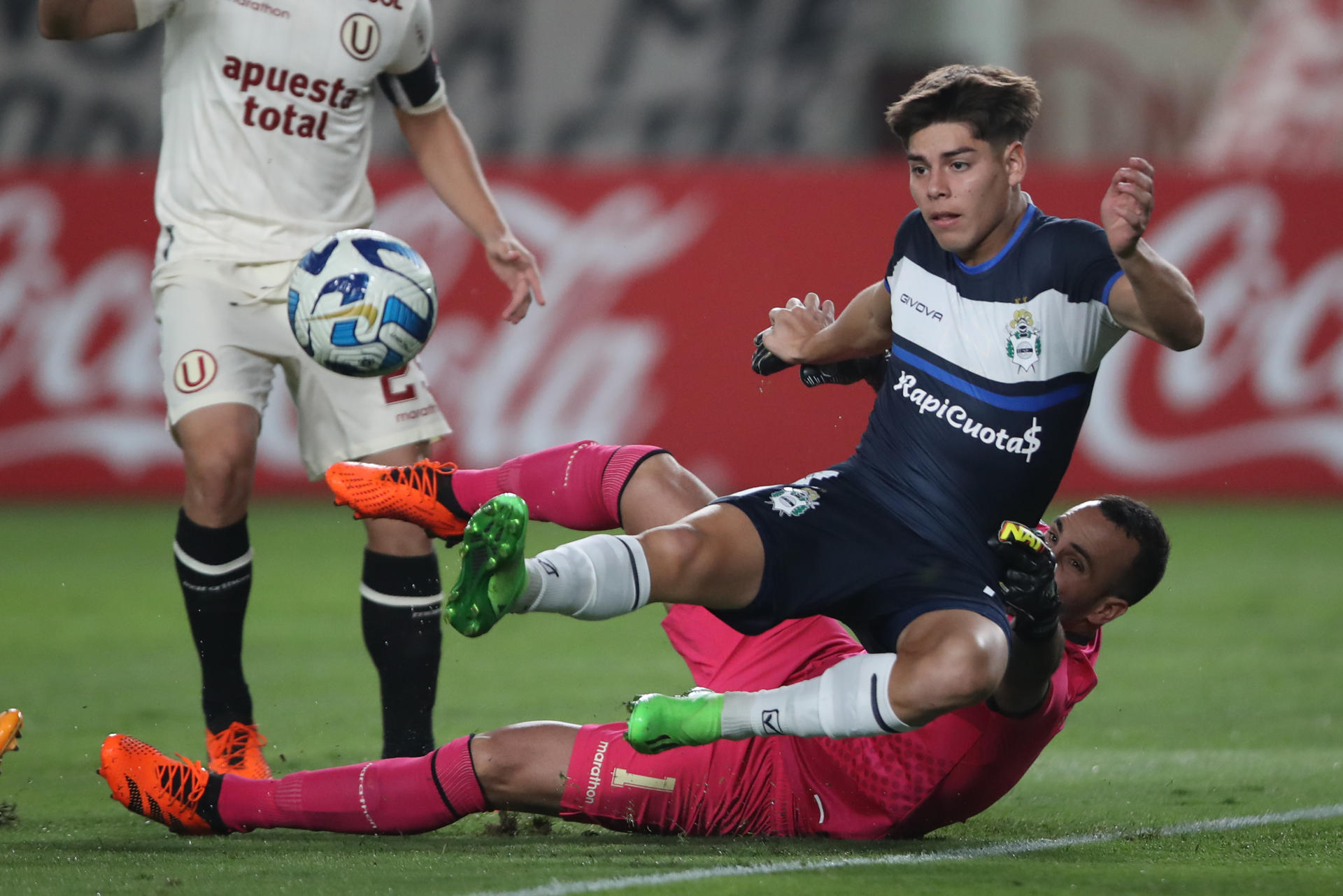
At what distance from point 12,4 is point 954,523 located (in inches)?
531

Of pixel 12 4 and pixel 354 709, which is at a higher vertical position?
pixel 12 4

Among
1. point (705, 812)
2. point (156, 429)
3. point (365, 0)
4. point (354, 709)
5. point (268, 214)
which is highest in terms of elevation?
point (365, 0)

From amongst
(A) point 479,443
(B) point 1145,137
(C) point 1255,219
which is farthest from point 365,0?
(B) point 1145,137

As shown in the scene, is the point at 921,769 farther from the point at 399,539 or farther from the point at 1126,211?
the point at 399,539

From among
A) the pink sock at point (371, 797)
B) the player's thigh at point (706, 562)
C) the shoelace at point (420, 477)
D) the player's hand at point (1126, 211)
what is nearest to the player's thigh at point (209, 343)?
the shoelace at point (420, 477)

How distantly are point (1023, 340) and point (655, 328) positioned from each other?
→ 7.05m

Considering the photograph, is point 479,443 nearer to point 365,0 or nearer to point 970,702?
point 365,0

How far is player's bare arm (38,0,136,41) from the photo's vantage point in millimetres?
4199

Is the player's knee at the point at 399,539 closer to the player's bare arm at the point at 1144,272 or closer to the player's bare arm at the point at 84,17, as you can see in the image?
the player's bare arm at the point at 84,17

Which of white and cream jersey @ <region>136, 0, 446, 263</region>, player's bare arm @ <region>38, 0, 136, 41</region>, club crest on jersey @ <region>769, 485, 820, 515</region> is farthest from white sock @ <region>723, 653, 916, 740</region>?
player's bare arm @ <region>38, 0, 136, 41</region>

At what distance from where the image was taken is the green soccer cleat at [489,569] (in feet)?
10.3

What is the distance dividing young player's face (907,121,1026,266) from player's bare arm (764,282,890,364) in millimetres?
303

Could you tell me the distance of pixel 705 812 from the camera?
3600 mm

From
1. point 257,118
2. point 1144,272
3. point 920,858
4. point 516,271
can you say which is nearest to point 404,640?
point 516,271
